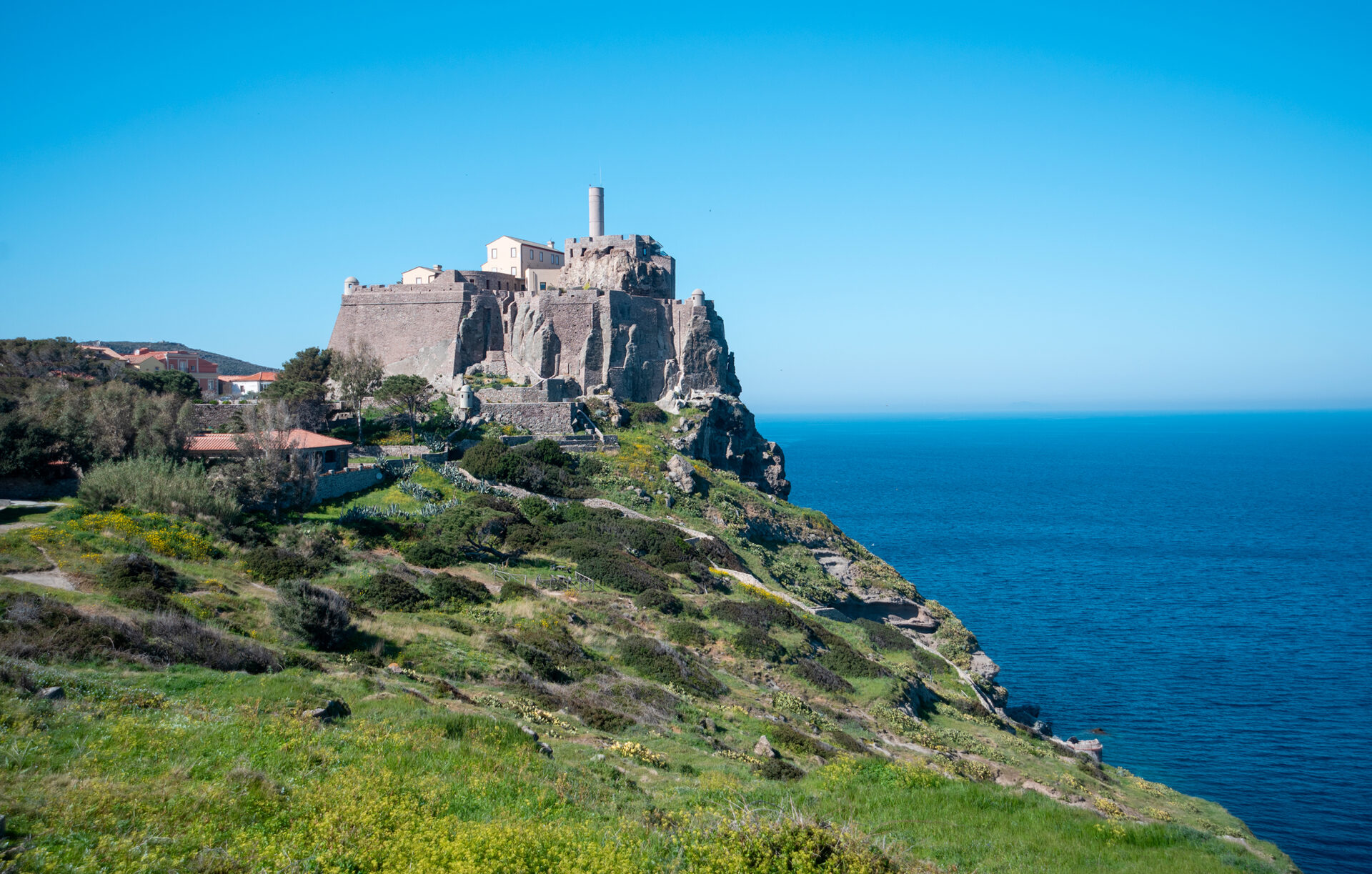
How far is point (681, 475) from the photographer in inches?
1713

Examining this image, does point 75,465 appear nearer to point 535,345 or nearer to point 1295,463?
point 535,345

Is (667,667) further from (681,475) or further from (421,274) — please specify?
(421,274)

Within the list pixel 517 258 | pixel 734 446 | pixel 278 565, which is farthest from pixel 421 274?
pixel 278 565

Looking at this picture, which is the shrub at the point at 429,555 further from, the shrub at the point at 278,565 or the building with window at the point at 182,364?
the building with window at the point at 182,364

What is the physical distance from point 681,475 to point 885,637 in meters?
14.7

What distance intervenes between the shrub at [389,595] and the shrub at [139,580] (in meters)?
A: 3.92

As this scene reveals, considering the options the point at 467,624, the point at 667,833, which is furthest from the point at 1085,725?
the point at 667,833

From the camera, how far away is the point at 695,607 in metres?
26.4

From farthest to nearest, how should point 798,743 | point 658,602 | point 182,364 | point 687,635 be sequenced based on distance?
point 182,364 < point 658,602 < point 687,635 < point 798,743

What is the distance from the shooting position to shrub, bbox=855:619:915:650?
31.8 metres

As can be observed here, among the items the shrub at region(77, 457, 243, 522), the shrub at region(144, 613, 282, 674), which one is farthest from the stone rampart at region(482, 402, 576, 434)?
the shrub at region(144, 613, 282, 674)

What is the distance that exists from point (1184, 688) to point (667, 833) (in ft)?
115

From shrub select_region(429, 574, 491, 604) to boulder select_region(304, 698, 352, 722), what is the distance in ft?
29.6

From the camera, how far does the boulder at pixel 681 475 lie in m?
43.2
